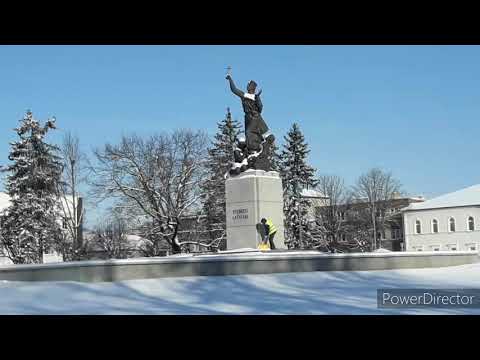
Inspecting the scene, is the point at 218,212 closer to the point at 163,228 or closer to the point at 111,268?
the point at 163,228

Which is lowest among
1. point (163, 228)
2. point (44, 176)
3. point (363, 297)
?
point (363, 297)

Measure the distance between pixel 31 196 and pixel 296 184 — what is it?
Result: 23.6 m

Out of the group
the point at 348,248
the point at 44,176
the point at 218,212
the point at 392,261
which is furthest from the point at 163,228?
the point at 348,248

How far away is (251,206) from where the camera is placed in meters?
24.2

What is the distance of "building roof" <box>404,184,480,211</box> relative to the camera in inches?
3111

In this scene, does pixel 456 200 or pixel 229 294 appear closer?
pixel 229 294

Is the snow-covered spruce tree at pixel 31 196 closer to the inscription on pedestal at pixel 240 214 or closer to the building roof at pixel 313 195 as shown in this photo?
the inscription on pedestal at pixel 240 214

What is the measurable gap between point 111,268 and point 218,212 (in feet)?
102

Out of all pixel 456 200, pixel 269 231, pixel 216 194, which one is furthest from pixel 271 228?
pixel 456 200

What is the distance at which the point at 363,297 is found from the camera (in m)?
13.8

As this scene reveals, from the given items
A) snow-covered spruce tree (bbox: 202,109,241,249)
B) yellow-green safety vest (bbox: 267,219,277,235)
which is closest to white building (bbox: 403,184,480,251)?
snow-covered spruce tree (bbox: 202,109,241,249)

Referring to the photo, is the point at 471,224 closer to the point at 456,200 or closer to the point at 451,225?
the point at 451,225
